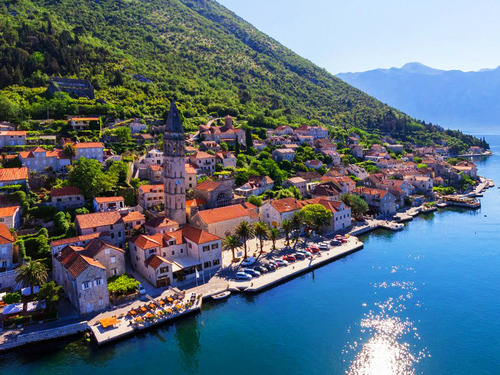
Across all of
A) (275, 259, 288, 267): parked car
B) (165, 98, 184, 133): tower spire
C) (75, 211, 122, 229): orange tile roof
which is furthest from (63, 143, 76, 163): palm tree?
(275, 259, 288, 267): parked car

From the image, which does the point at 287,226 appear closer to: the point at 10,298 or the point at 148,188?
the point at 148,188

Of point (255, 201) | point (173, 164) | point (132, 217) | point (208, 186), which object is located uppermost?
point (173, 164)

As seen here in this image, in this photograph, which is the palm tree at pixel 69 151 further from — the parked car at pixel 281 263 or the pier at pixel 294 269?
the parked car at pixel 281 263

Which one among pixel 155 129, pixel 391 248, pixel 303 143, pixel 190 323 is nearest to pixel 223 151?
pixel 155 129

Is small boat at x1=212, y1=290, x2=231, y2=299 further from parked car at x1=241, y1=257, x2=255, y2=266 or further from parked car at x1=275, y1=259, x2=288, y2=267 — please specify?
parked car at x1=275, y1=259, x2=288, y2=267

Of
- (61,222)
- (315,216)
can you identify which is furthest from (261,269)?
(61,222)

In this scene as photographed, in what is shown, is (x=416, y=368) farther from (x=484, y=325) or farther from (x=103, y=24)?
(x=103, y=24)
